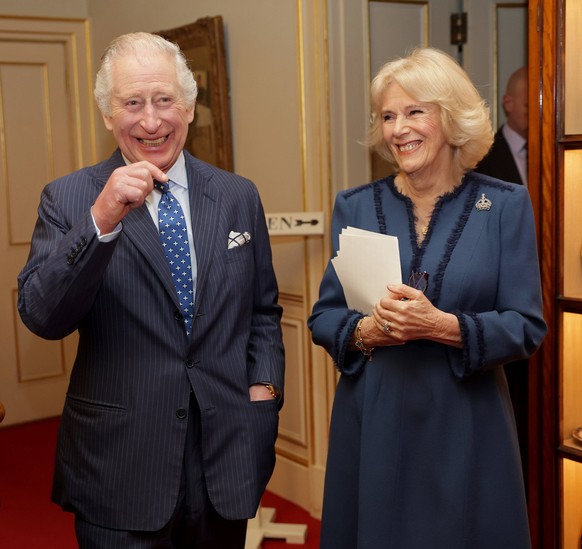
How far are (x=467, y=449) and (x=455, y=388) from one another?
165 millimetres

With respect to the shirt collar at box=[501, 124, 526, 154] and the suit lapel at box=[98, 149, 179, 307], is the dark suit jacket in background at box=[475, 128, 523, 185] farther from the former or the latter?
the suit lapel at box=[98, 149, 179, 307]

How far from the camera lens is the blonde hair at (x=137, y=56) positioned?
1.95 m

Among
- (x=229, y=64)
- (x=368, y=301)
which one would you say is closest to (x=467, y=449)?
(x=368, y=301)

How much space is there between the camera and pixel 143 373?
193 centimetres

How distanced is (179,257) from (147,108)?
363mm

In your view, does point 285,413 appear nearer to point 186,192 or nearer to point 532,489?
point 532,489

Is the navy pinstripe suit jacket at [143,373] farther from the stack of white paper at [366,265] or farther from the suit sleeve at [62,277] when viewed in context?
the stack of white paper at [366,265]

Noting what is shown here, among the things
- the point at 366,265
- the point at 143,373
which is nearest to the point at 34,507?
the point at 143,373

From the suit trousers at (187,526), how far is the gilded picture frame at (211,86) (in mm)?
2722

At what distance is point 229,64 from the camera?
448 cm

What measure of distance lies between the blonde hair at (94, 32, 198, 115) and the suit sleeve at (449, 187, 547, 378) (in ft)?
3.00

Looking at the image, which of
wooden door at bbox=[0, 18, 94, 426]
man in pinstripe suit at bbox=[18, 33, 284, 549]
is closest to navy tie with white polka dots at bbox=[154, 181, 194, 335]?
man in pinstripe suit at bbox=[18, 33, 284, 549]

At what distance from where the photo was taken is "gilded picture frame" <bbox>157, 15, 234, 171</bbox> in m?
4.43

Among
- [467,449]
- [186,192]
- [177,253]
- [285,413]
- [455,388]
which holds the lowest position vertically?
[285,413]
